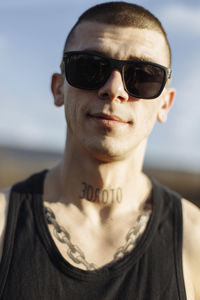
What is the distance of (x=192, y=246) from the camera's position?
10.2ft

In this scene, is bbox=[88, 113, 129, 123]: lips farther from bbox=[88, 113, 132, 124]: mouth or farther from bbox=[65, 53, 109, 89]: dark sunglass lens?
bbox=[65, 53, 109, 89]: dark sunglass lens

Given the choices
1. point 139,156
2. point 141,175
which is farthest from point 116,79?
point 141,175

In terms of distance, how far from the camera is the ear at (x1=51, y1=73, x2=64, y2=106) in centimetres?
354

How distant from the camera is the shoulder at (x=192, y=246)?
3068mm

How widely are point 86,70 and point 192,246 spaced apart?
4.75 feet

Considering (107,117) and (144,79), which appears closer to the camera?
(107,117)

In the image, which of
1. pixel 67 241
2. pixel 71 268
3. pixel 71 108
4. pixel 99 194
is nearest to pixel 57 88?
pixel 71 108

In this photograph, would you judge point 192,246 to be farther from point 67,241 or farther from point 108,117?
point 108,117

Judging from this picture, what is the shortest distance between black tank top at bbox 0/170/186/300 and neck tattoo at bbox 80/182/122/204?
1.09ft

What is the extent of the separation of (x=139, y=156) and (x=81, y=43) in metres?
0.96

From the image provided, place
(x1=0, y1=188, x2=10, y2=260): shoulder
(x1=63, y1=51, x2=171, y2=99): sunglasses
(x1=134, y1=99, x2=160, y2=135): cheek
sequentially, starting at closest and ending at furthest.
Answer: (x1=0, y1=188, x2=10, y2=260): shoulder, (x1=63, y1=51, x2=171, y2=99): sunglasses, (x1=134, y1=99, x2=160, y2=135): cheek

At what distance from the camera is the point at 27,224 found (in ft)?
9.77

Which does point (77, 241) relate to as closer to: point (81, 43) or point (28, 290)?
point (28, 290)

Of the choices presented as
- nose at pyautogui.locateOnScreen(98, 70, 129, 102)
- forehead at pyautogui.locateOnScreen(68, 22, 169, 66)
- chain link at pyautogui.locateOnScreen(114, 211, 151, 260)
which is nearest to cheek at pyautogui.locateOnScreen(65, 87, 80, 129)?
nose at pyautogui.locateOnScreen(98, 70, 129, 102)
